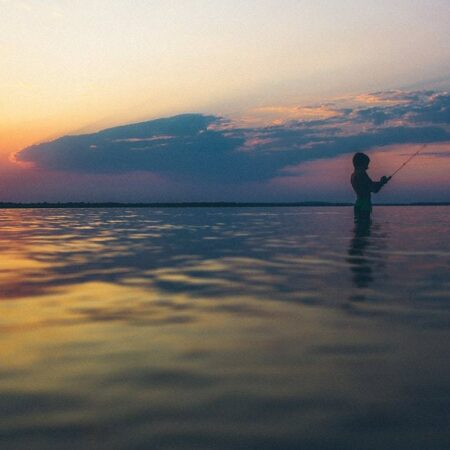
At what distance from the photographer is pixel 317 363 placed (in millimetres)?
4875

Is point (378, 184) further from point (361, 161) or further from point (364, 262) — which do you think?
point (364, 262)

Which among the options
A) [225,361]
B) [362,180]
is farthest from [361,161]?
[225,361]

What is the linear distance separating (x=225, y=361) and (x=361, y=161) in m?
26.5

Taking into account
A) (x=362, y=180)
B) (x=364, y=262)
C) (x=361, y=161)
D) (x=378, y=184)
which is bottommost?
(x=364, y=262)

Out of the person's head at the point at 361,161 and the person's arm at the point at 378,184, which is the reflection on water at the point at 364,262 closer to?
the person's arm at the point at 378,184

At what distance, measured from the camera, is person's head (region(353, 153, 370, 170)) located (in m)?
30.2

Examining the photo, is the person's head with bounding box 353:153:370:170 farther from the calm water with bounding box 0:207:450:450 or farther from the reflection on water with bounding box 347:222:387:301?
the calm water with bounding box 0:207:450:450

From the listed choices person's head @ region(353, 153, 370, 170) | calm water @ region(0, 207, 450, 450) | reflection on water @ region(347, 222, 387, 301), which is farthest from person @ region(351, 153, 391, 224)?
calm water @ region(0, 207, 450, 450)

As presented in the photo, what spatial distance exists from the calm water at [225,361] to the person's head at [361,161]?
66.5 ft

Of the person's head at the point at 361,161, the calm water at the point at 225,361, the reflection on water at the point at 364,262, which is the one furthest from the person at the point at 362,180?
the calm water at the point at 225,361

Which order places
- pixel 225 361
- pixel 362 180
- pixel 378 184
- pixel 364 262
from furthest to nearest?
1. pixel 362 180
2. pixel 378 184
3. pixel 364 262
4. pixel 225 361

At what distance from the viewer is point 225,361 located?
497 cm

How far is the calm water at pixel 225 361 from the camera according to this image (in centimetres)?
344

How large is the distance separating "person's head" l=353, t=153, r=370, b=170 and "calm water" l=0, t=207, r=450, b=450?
20268 mm
